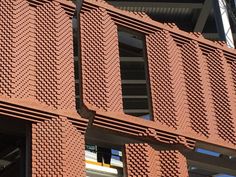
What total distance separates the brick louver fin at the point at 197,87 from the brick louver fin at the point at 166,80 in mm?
346

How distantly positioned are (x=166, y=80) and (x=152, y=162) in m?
3.97

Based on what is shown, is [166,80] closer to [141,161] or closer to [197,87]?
[197,87]

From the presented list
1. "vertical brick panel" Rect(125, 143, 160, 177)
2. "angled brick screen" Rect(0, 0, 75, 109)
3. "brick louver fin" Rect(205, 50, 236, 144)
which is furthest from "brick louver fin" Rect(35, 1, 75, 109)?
"brick louver fin" Rect(205, 50, 236, 144)

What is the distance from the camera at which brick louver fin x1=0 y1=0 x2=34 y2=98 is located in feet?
72.8

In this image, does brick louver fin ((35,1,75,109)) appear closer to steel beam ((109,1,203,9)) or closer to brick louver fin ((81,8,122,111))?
brick louver fin ((81,8,122,111))

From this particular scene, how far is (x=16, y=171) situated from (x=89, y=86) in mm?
4046

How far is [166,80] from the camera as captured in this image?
26.2 meters

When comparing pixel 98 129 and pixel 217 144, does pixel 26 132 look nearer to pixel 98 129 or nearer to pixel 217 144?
pixel 98 129

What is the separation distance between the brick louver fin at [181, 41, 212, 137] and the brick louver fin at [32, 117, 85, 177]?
5.58 metres

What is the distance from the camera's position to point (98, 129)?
925 inches

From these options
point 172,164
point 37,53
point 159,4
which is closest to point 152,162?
→ point 172,164

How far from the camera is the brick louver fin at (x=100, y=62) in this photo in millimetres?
23859

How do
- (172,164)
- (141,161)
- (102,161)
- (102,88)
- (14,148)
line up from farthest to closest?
1. (102,161)
2. (14,148)
3. (102,88)
4. (172,164)
5. (141,161)

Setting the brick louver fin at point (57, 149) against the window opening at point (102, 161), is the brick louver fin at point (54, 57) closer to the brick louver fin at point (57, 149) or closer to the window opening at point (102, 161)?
the brick louver fin at point (57, 149)
